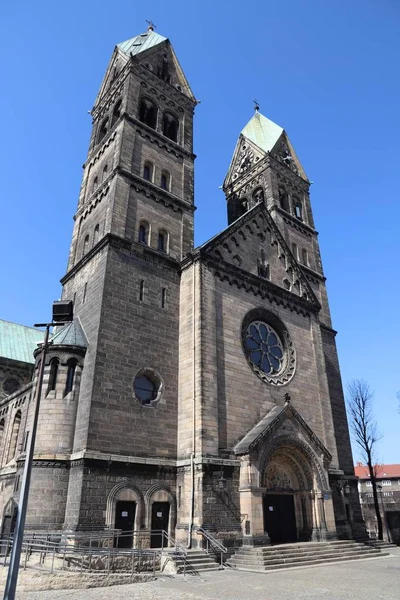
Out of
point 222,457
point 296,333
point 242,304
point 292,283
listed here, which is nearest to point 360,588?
point 222,457

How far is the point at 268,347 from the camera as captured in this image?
2711 centimetres

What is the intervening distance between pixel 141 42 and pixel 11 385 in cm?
3134

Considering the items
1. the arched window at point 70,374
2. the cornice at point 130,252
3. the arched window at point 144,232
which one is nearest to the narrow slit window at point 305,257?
the cornice at point 130,252

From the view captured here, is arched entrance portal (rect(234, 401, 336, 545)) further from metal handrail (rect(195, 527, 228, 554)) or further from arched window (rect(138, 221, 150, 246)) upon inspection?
arched window (rect(138, 221, 150, 246))

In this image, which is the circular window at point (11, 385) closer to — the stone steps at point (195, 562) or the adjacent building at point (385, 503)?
the stone steps at point (195, 562)

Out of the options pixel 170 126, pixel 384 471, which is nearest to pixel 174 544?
pixel 170 126

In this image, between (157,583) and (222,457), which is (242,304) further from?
(157,583)

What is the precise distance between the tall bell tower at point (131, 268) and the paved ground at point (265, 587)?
16.5 feet

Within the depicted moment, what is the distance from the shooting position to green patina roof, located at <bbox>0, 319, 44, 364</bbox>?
129ft

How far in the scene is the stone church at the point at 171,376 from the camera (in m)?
19.0

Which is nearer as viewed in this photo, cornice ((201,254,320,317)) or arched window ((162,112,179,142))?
cornice ((201,254,320,317))

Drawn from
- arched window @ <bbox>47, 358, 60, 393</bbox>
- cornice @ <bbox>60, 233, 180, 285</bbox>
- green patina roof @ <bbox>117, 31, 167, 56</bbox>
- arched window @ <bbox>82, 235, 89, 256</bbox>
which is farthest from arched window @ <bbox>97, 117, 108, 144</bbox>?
arched window @ <bbox>47, 358, 60, 393</bbox>

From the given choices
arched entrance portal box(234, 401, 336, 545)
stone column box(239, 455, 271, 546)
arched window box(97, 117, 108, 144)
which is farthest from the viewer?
arched window box(97, 117, 108, 144)

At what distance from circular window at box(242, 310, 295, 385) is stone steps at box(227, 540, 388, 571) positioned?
8524 mm
